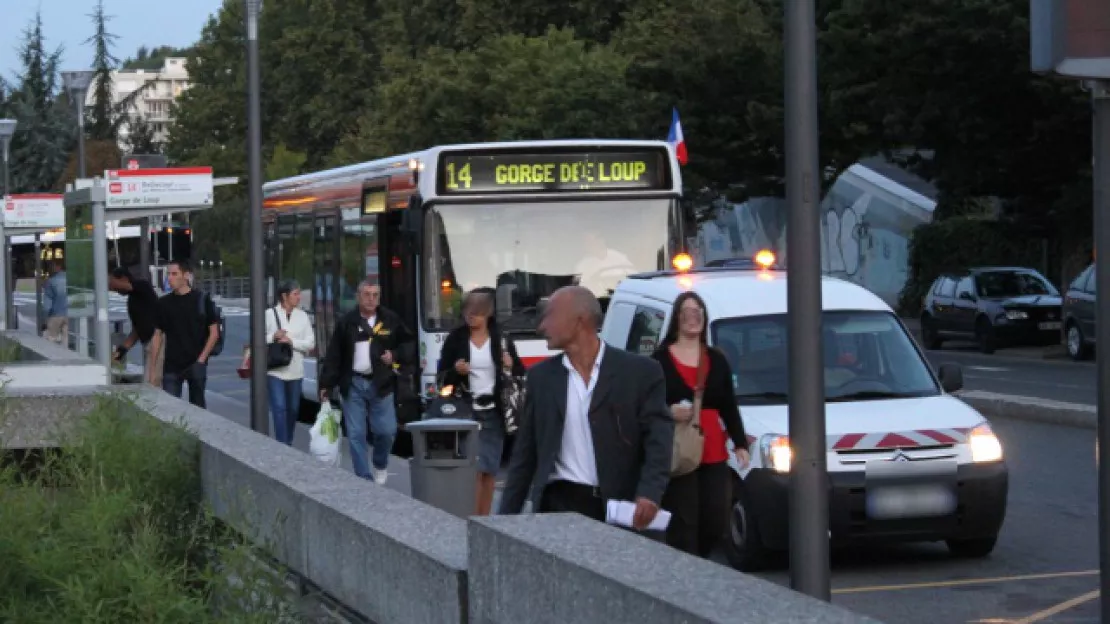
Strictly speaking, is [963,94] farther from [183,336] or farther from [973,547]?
[973,547]

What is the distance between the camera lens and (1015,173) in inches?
1570

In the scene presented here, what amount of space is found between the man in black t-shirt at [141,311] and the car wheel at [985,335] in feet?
70.0

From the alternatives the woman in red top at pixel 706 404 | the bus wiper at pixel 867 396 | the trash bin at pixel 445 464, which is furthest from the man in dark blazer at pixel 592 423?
the bus wiper at pixel 867 396

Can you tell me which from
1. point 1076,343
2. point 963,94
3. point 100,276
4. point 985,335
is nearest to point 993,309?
point 985,335

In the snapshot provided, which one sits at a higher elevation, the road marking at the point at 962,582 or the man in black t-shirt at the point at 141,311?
the man in black t-shirt at the point at 141,311

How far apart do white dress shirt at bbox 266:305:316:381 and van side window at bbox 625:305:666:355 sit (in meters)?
4.71

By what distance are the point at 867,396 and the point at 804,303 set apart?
4.83 meters

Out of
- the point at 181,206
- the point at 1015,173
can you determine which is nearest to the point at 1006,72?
the point at 1015,173

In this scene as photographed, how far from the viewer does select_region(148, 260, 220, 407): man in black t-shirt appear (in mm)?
18312

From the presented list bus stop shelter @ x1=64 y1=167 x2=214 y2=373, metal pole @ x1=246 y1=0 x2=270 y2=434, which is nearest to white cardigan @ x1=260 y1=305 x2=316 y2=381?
metal pole @ x1=246 y1=0 x2=270 y2=434

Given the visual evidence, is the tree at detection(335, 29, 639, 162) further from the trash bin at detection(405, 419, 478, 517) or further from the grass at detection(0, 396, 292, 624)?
the grass at detection(0, 396, 292, 624)

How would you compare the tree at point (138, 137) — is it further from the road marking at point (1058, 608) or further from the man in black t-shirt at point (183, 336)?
the road marking at point (1058, 608)

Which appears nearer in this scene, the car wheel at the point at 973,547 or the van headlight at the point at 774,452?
the van headlight at the point at 774,452

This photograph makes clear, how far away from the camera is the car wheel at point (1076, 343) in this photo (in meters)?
34.3
